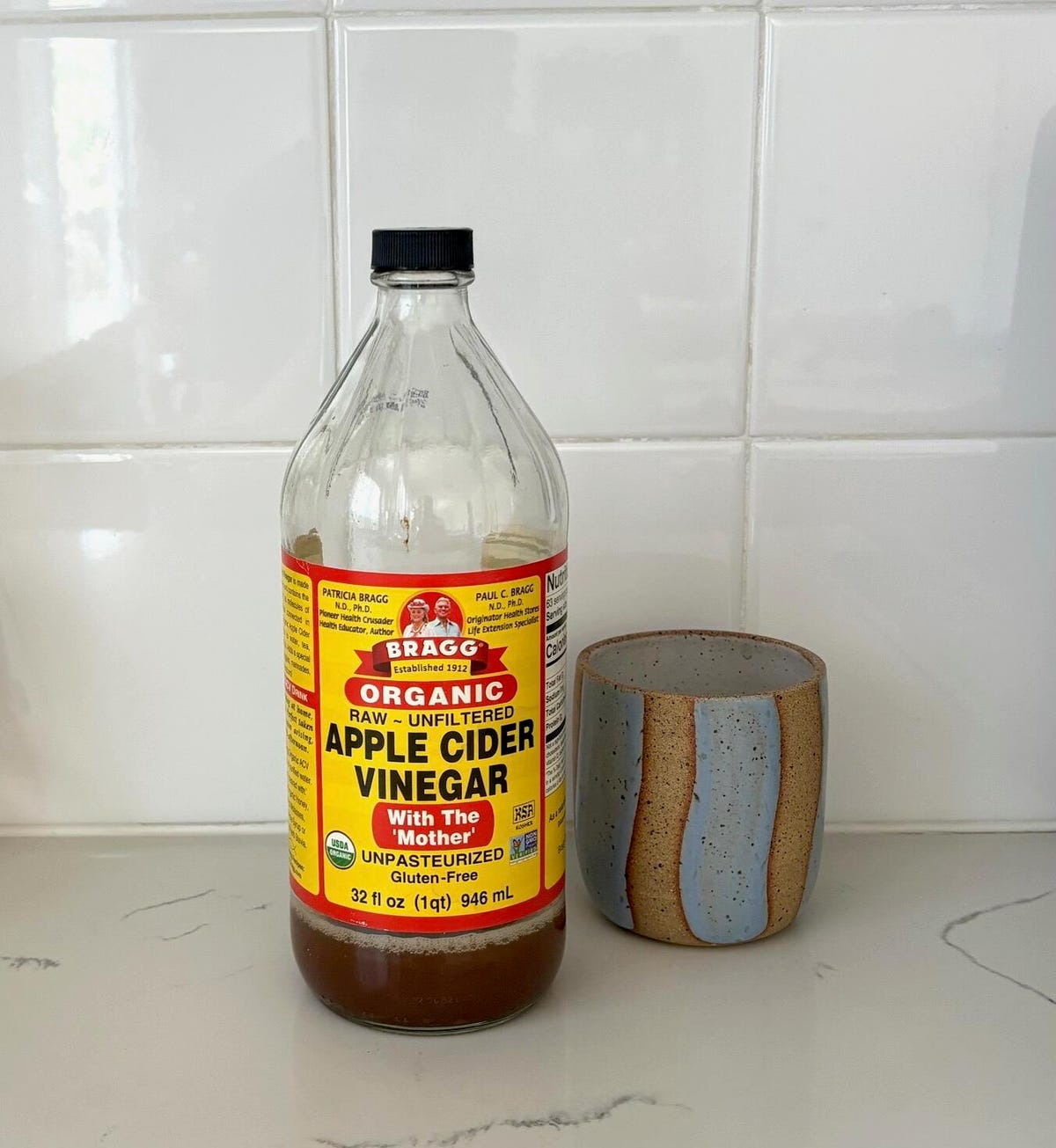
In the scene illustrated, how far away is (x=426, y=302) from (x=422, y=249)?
0.05m

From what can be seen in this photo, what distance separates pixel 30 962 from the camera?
63 cm

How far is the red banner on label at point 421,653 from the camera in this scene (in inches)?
20.9

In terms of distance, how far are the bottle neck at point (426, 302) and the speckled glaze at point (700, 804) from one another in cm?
19

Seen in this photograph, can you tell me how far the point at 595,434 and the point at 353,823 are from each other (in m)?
0.29

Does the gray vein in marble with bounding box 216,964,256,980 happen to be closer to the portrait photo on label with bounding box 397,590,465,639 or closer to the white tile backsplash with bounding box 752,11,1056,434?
the portrait photo on label with bounding box 397,590,465,639

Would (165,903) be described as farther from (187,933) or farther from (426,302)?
(426,302)

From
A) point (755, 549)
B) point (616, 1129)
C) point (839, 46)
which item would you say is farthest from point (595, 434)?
point (616, 1129)

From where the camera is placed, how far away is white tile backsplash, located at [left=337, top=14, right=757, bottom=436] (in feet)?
2.28

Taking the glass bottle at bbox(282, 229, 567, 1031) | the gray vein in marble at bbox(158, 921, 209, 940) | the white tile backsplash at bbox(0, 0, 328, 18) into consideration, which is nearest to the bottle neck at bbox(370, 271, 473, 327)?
the glass bottle at bbox(282, 229, 567, 1031)

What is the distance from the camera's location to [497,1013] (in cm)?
57

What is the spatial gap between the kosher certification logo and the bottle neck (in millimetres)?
226

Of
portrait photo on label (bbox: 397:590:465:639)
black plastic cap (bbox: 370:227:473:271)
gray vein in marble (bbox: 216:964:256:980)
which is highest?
black plastic cap (bbox: 370:227:473:271)

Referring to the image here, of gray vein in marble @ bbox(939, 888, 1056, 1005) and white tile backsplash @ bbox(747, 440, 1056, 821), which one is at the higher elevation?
white tile backsplash @ bbox(747, 440, 1056, 821)

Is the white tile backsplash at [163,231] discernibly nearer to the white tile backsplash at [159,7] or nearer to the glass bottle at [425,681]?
the white tile backsplash at [159,7]
